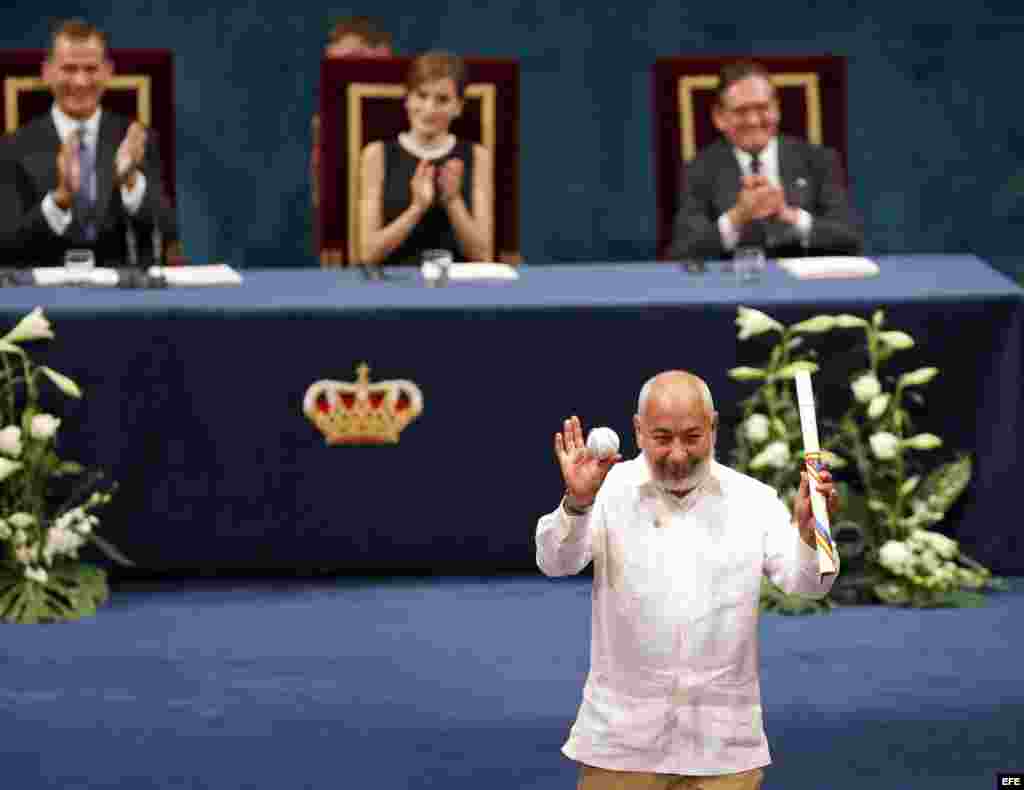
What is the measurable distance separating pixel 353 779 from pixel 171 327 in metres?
1.77

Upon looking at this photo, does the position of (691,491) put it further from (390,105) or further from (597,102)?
(597,102)

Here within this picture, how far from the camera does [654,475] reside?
386cm

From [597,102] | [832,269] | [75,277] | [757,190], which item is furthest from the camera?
[597,102]

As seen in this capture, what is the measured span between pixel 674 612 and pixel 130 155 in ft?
13.6

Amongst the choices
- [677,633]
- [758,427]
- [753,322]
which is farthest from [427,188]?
[677,633]

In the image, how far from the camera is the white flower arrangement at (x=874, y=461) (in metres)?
6.36

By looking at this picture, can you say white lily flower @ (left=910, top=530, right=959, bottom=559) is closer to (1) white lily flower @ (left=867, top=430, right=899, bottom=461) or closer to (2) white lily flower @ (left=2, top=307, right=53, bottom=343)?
(1) white lily flower @ (left=867, top=430, right=899, bottom=461)

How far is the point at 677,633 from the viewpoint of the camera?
3859 millimetres

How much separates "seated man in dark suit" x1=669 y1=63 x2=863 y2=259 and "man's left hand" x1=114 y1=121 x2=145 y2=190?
1784 millimetres

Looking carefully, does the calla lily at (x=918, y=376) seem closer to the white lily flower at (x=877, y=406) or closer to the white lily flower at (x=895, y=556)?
Result: the white lily flower at (x=877, y=406)

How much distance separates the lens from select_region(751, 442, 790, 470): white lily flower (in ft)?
20.6

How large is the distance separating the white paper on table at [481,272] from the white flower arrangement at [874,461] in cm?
84

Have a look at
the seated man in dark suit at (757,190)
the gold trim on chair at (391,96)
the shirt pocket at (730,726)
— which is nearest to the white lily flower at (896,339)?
the seated man in dark suit at (757,190)

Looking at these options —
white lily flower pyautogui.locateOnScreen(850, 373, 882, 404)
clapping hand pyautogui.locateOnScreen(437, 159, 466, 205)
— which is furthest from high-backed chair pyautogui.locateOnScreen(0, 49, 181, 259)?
white lily flower pyautogui.locateOnScreen(850, 373, 882, 404)
